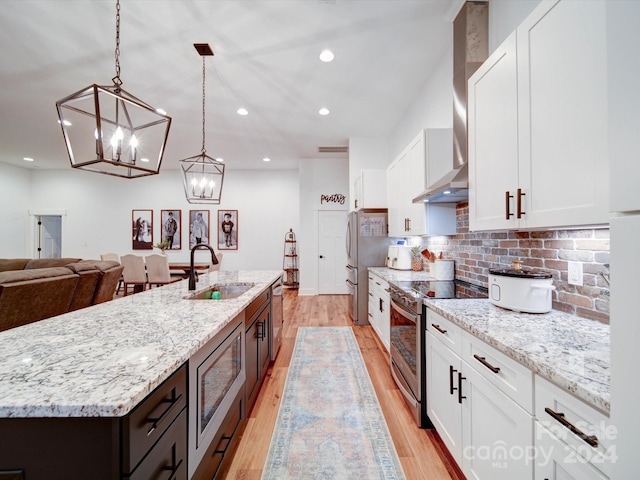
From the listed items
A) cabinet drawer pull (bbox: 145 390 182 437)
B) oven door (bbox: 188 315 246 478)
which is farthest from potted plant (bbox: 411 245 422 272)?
cabinet drawer pull (bbox: 145 390 182 437)

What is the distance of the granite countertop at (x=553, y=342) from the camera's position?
2.40ft

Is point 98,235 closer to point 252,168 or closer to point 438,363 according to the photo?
point 252,168

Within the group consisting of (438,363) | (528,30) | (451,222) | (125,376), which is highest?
(528,30)

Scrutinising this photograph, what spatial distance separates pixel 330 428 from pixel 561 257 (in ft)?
5.87

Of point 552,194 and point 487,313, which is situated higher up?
point 552,194

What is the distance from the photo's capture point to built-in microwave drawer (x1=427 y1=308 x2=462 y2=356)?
1.37 m

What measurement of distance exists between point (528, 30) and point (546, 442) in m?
1.71

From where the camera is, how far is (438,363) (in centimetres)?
160

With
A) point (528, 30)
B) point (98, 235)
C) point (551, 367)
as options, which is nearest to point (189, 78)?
point (528, 30)

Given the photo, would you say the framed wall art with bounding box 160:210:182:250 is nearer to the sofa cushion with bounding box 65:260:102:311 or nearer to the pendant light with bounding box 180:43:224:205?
the sofa cushion with bounding box 65:260:102:311

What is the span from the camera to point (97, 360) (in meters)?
0.86

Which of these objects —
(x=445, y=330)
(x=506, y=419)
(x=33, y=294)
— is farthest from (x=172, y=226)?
(x=506, y=419)

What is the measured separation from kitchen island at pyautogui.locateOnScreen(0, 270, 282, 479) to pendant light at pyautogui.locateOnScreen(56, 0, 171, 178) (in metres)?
0.80

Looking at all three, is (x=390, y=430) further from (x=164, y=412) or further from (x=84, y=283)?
(x=84, y=283)
